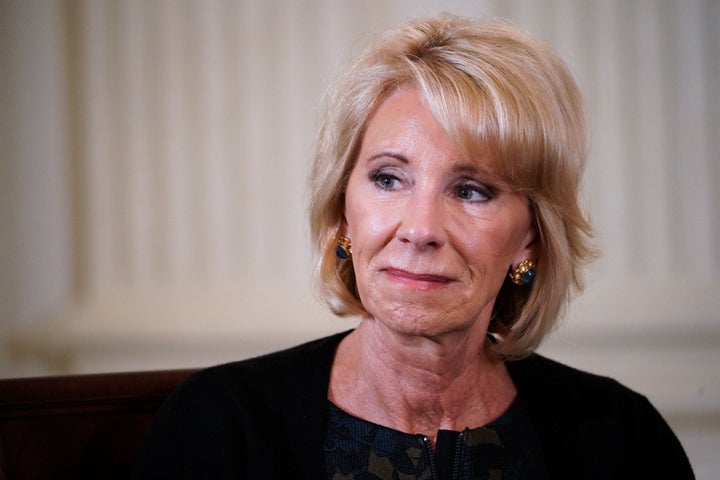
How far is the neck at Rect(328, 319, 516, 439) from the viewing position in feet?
4.93

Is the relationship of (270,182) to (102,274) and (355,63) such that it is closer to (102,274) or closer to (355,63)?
(102,274)

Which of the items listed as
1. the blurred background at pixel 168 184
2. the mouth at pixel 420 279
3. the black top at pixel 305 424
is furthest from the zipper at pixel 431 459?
the blurred background at pixel 168 184

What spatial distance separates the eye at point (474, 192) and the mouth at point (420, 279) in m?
0.16

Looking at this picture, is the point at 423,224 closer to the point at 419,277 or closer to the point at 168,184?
the point at 419,277

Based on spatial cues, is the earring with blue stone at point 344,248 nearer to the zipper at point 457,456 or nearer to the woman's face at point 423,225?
the woman's face at point 423,225

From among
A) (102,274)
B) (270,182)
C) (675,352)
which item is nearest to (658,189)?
(675,352)

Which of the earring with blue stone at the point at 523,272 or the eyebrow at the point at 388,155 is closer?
the eyebrow at the point at 388,155

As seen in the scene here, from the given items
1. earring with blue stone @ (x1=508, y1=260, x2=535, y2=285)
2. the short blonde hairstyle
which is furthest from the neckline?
earring with blue stone @ (x1=508, y1=260, x2=535, y2=285)

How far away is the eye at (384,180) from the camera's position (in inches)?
56.9

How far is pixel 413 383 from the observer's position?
1.52 m

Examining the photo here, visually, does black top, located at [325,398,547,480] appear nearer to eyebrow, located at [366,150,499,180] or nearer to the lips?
the lips

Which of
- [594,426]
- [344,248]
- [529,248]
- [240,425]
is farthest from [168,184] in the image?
[594,426]

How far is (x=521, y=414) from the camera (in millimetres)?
1616

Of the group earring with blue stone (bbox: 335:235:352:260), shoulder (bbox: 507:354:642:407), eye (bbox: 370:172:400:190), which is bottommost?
shoulder (bbox: 507:354:642:407)
